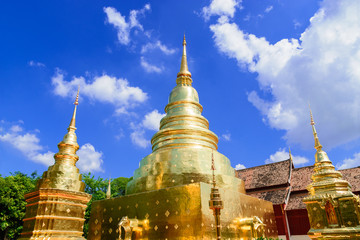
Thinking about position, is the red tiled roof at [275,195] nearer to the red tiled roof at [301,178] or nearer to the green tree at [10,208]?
the red tiled roof at [301,178]

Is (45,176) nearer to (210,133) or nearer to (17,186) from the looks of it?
(210,133)

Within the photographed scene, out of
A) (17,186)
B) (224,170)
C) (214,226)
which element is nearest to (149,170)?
(224,170)

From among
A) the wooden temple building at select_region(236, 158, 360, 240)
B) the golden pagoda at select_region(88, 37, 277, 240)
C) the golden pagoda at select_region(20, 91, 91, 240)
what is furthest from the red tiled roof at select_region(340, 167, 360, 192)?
the golden pagoda at select_region(20, 91, 91, 240)

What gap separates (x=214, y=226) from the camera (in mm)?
7676

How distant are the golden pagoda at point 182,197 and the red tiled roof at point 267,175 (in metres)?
7.94

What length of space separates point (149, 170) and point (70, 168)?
2971 mm

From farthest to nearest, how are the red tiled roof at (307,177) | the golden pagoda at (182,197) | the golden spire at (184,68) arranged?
1. the red tiled roof at (307,177)
2. the golden spire at (184,68)
3. the golden pagoda at (182,197)

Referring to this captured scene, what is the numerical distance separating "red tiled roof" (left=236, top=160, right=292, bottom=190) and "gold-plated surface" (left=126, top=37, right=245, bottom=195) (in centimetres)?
890

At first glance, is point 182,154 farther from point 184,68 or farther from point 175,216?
point 184,68

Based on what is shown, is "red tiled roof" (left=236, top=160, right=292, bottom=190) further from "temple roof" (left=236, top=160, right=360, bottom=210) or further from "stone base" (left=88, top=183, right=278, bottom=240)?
"stone base" (left=88, top=183, right=278, bottom=240)

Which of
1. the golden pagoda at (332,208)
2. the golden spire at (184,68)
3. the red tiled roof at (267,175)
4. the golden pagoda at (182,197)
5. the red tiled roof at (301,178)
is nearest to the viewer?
the golden pagoda at (182,197)

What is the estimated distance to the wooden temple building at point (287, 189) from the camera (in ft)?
56.0

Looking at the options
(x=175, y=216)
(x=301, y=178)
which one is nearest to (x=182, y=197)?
(x=175, y=216)

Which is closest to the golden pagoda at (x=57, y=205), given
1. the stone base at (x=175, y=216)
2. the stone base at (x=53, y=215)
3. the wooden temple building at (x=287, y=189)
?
the stone base at (x=53, y=215)
